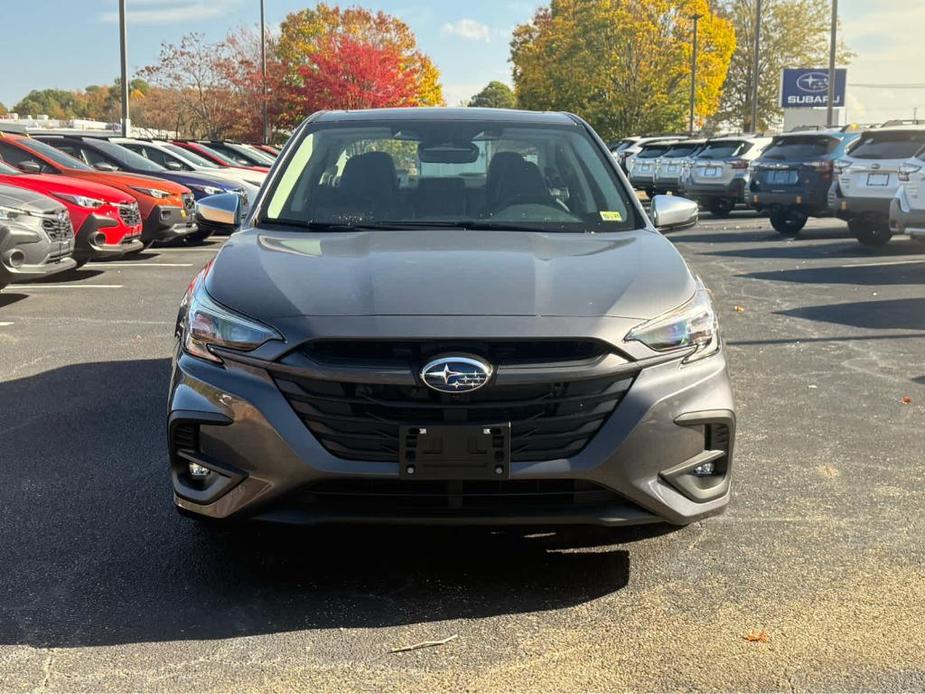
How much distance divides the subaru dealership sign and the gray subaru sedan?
5869cm

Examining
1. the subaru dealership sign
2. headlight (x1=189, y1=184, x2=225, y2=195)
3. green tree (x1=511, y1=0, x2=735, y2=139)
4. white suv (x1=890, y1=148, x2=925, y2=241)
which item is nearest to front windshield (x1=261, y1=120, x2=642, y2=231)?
white suv (x1=890, y1=148, x2=925, y2=241)

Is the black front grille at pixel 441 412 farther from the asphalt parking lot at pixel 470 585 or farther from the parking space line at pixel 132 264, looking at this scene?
the parking space line at pixel 132 264

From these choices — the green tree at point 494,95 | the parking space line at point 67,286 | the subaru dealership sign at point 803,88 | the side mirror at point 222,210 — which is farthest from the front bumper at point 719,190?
the green tree at point 494,95

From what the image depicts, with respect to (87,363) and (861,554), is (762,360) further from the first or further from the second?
(87,363)

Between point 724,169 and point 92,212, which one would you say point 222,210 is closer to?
point 92,212

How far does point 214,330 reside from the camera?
11.4 ft

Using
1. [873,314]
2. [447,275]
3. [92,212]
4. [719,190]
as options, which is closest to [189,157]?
[92,212]

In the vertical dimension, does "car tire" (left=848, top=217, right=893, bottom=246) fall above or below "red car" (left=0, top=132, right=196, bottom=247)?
below

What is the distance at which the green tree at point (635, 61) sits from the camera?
53.8 m

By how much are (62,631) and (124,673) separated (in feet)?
1.21

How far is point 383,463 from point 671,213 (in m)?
2.36

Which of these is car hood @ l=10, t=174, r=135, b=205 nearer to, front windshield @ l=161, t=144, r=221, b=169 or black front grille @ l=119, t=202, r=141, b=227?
black front grille @ l=119, t=202, r=141, b=227

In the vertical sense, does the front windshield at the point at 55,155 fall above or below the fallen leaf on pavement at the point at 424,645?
above

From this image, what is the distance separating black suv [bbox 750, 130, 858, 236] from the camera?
16719mm
